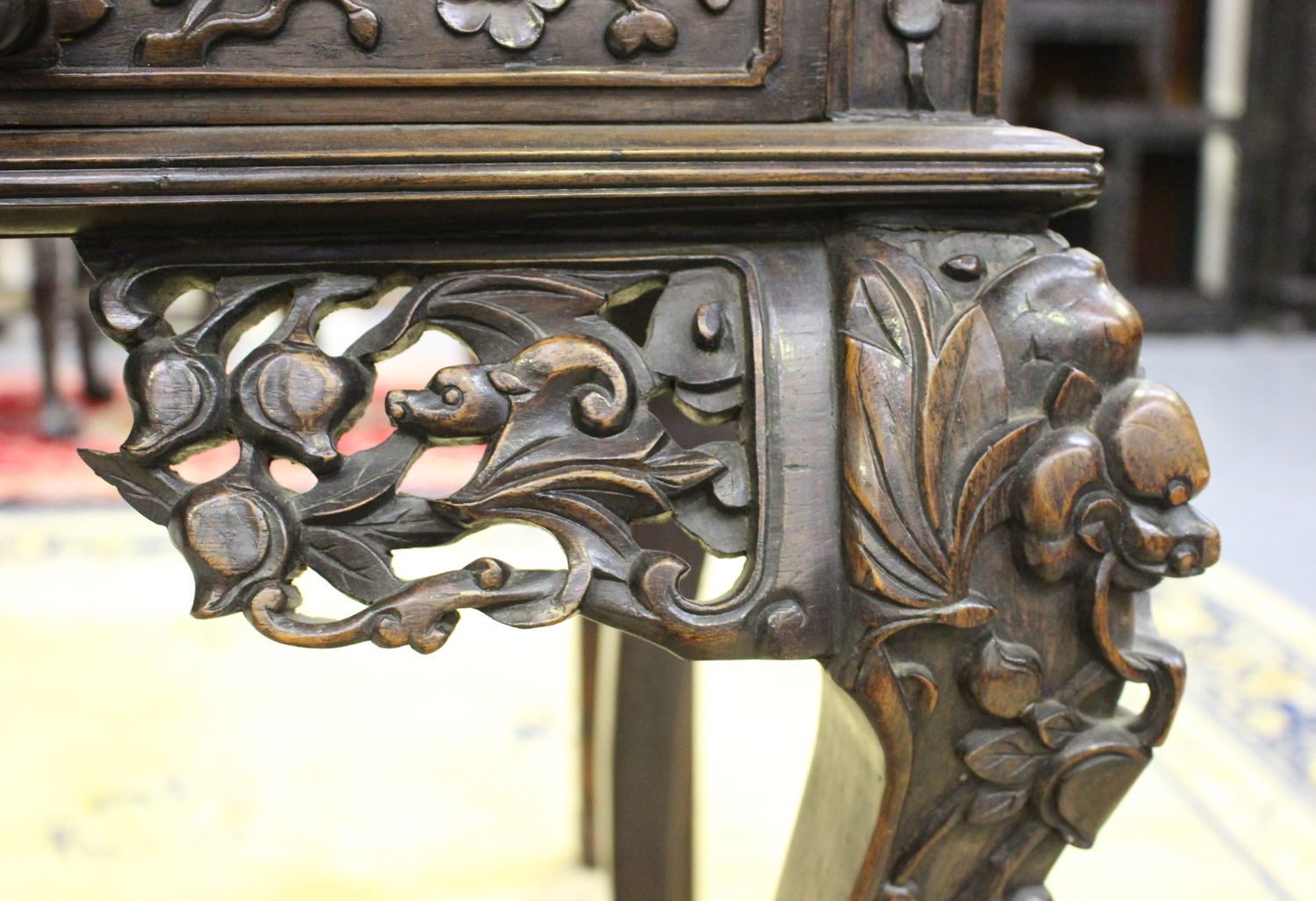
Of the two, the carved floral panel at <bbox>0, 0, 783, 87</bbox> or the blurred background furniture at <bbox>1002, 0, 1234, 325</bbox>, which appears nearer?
the carved floral panel at <bbox>0, 0, 783, 87</bbox>

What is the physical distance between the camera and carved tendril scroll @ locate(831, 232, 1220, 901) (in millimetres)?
337

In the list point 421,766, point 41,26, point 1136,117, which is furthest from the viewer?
point 1136,117

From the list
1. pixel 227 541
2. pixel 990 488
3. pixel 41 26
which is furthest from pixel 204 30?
pixel 990 488

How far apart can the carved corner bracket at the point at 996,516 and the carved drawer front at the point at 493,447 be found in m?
0.02

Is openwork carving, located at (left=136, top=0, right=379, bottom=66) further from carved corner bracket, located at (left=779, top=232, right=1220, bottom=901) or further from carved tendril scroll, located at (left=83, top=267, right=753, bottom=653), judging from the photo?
carved corner bracket, located at (left=779, top=232, right=1220, bottom=901)

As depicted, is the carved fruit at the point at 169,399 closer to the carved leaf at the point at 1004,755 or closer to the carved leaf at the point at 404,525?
the carved leaf at the point at 404,525

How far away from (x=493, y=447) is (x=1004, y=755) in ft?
0.60

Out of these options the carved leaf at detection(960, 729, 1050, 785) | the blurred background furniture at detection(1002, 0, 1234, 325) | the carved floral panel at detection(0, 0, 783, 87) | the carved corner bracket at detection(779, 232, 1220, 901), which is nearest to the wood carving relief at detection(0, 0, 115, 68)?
the carved floral panel at detection(0, 0, 783, 87)

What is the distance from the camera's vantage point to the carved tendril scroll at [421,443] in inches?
12.8

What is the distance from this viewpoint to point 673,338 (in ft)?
1.16

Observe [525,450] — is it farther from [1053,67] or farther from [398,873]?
[1053,67]

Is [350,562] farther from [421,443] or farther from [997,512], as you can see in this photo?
[997,512]

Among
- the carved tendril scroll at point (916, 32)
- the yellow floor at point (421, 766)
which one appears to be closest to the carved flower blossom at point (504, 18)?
the carved tendril scroll at point (916, 32)

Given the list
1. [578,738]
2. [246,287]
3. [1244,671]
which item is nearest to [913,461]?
[246,287]
